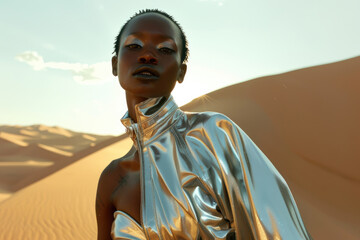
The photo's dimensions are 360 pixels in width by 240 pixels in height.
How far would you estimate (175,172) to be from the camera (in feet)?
4.47

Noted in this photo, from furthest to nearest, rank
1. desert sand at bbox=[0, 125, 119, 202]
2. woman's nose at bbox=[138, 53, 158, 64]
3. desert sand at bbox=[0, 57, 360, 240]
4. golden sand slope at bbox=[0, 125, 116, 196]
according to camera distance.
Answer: golden sand slope at bbox=[0, 125, 116, 196] → desert sand at bbox=[0, 125, 119, 202] → desert sand at bbox=[0, 57, 360, 240] → woman's nose at bbox=[138, 53, 158, 64]

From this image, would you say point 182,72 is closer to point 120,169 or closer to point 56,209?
point 120,169

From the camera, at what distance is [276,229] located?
114 cm

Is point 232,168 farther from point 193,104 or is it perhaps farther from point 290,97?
point 193,104

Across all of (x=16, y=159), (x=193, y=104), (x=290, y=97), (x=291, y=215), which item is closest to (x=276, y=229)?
(x=291, y=215)

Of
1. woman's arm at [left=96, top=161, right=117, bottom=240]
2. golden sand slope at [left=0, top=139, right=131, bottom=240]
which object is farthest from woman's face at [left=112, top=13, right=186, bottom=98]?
golden sand slope at [left=0, top=139, right=131, bottom=240]

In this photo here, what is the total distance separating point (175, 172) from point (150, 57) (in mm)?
475

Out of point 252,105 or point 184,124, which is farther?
point 252,105

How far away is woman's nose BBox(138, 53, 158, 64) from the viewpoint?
1.47m

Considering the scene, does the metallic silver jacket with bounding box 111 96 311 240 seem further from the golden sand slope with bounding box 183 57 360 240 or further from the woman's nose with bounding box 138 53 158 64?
the golden sand slope with bounding box 183 57 360 240

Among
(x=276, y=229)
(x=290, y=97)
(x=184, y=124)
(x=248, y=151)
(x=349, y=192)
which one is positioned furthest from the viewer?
(x=290, y=97)

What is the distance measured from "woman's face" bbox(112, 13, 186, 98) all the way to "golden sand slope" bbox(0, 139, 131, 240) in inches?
279

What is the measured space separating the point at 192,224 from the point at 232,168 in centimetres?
25

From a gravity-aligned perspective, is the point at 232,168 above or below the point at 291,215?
above
